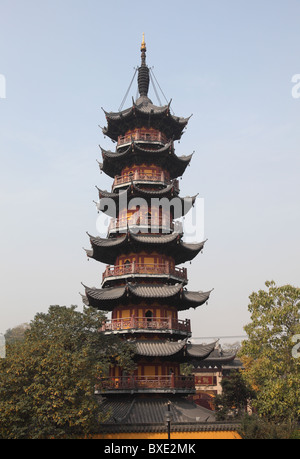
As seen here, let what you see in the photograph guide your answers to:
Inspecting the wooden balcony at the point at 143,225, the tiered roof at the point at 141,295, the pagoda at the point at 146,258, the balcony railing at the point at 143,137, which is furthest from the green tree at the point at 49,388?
the balcony railing at the point at 143,137

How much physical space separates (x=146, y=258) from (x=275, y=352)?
1158 cm

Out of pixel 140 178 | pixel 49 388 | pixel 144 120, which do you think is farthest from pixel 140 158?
pixel 49 388

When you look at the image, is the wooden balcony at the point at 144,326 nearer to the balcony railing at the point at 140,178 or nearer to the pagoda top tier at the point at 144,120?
the balcony railing at the point at 140,178

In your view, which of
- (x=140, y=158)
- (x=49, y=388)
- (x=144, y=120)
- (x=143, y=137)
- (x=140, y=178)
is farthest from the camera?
(x=144, y=120)

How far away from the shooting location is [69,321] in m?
24.6

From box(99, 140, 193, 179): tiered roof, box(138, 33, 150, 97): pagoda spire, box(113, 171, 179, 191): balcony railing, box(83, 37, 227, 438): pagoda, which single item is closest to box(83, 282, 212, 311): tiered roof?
box(83, 37, 227, 438): pagoda

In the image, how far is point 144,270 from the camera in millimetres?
31234

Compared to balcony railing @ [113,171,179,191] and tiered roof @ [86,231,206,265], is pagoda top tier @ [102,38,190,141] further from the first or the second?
tiered roof @ [86,231,206,265]

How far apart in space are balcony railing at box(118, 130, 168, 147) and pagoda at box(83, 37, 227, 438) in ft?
0.29

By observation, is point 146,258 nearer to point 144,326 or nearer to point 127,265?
point 127,265

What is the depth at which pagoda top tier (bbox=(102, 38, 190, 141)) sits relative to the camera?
117 ft

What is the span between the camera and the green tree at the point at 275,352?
91.7ft

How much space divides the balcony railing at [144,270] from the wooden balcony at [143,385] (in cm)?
735
